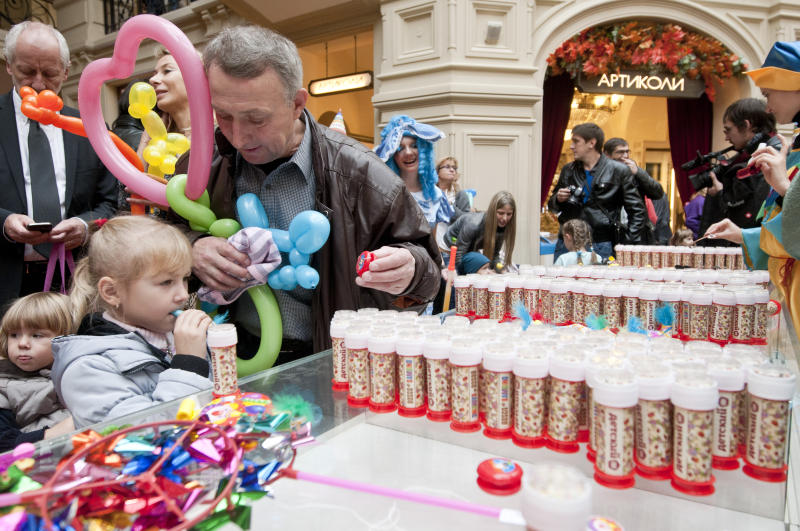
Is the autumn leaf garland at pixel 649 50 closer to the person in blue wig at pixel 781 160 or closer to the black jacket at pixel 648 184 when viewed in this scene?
the black jacket at pixel 648 184

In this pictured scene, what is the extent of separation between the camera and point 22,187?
2178mm

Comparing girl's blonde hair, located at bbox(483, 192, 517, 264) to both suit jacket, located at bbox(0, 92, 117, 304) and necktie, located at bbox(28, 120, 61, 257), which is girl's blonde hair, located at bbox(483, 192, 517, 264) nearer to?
suit jacket, located at bbox(0, 92, 117, 304)

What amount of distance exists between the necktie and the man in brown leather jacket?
99 centimetres

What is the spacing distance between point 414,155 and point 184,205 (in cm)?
190

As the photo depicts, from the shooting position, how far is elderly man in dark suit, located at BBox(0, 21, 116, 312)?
81.7 inches

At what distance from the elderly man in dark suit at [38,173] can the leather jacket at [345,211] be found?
0.83m

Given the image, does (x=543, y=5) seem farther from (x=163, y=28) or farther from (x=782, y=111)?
(x=163, y=28)

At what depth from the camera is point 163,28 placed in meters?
1.42

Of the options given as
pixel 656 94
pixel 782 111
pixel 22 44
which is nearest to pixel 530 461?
pixel 782 111

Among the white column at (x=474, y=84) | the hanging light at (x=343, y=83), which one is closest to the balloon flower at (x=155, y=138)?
the white column at (x=474, y=84)

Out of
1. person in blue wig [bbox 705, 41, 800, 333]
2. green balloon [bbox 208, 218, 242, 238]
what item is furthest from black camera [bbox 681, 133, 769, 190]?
green balloon [bbox 208, 218, 242, 238]

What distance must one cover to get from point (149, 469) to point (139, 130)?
241cm

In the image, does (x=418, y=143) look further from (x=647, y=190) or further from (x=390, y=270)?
(x=647, y=190)

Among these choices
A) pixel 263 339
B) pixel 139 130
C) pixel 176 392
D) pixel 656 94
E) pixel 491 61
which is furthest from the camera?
pixel 656 94
